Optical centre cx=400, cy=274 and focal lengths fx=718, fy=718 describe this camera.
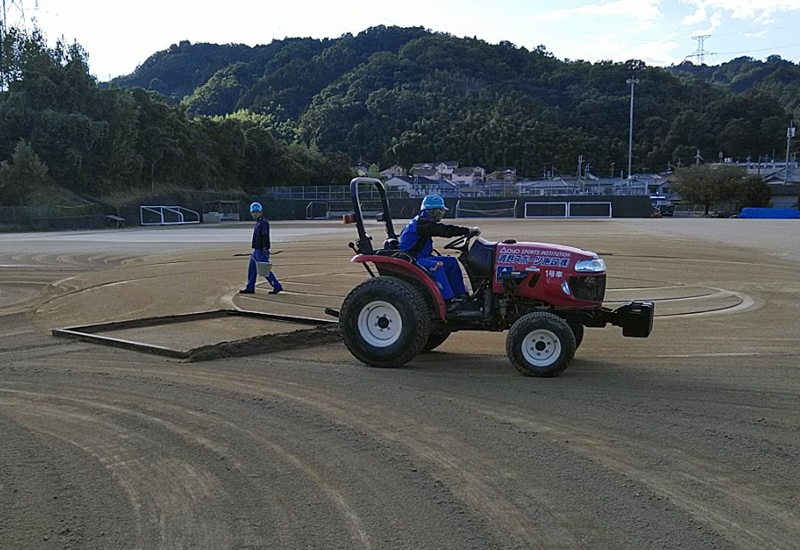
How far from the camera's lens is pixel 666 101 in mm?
132500

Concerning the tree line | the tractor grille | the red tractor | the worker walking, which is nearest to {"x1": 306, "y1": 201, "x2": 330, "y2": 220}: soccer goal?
the tree line

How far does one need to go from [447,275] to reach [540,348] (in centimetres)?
120

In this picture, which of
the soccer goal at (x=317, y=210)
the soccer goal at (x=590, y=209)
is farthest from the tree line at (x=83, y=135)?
the soccer goal at (x=590, y=209)

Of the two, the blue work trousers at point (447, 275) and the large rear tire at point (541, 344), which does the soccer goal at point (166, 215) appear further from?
the large rear tire at point (541, 344)

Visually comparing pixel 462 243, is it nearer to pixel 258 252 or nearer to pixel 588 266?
pixel 588 266

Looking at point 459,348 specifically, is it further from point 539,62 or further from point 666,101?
point 539,62

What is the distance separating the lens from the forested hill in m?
120

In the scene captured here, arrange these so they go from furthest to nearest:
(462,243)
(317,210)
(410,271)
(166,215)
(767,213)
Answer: (317,210), (767,213), (166,215), (410,271), (462,243)

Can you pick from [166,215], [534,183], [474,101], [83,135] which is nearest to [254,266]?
[83,135]

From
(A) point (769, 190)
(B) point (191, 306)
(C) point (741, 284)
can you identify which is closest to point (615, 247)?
(C) point (741, 284)

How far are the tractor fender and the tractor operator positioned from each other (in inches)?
3.4

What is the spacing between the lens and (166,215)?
62.3 metres

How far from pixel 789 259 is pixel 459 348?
15.4 metres

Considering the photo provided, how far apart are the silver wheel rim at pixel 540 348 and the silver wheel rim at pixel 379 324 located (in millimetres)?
1269
